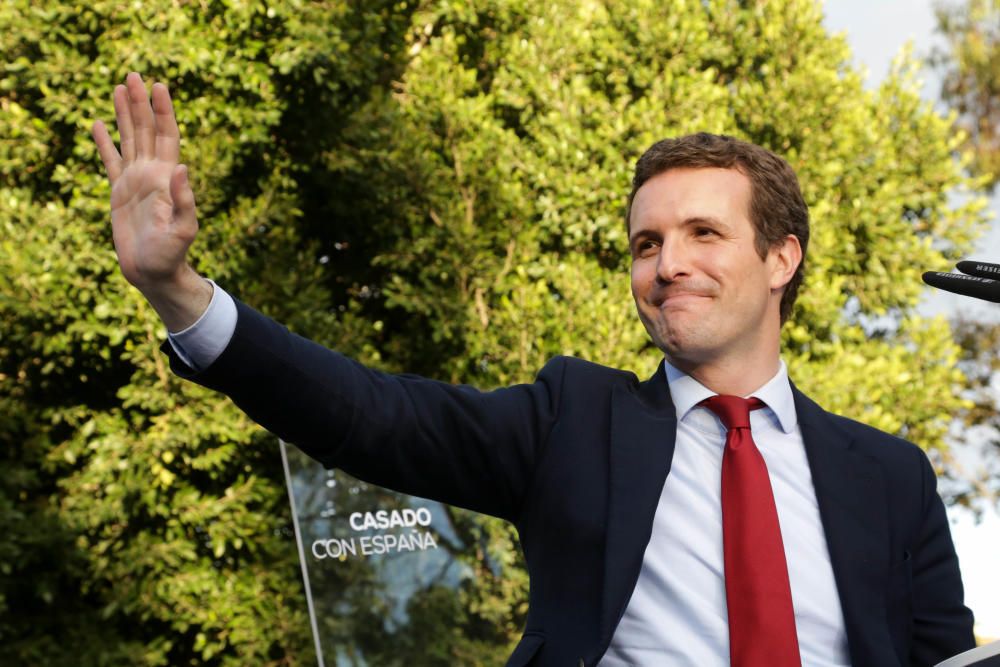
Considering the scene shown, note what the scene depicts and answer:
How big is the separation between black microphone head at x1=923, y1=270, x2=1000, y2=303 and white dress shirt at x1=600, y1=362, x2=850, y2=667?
1.98ft

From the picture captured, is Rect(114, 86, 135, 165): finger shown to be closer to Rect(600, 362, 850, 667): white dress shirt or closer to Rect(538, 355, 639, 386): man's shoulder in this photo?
Result: Rect(538, 355, 639, 386): man's shoulder

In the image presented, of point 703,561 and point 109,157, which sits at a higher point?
point 109,157

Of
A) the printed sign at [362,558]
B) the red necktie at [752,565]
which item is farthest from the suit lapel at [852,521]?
the printed sign at [362,558]

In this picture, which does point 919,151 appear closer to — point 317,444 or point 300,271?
point 300,271

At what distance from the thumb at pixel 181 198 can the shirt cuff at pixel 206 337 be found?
138mm

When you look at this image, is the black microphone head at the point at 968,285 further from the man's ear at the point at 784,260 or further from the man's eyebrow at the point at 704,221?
the man's ear at the point at 784,260

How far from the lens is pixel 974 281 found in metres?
1.80

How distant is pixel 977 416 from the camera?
A: 15.1m

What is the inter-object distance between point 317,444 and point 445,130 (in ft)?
22.4

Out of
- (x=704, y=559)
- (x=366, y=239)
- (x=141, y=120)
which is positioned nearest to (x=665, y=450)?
(x=704, y=559)

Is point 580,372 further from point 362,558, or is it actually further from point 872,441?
point 362,558

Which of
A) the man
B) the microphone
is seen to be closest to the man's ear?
the man

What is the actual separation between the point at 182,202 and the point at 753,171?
1.32 m

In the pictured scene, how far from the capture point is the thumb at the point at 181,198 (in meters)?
1.75
